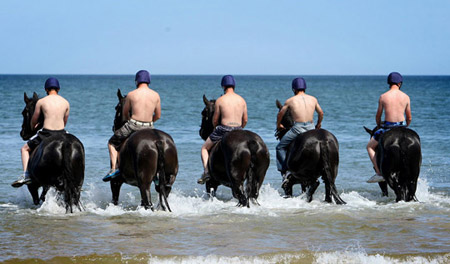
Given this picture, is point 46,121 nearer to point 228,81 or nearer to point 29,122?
point 29,122

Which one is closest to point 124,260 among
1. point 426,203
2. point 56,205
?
point 56,205

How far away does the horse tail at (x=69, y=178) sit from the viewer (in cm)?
1111

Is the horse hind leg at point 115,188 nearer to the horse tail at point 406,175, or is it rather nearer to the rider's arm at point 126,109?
the rider's arm at point 126,109

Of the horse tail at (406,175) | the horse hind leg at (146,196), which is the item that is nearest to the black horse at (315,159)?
the horse tail at (406,175)

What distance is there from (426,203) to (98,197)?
6165mm

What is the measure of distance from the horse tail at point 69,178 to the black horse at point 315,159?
382cm

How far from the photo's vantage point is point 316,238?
9586 mm

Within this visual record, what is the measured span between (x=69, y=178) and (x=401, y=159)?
554 cm

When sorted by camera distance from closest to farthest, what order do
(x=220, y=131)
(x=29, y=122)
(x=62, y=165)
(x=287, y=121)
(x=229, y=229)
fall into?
(x=229, y=229), (x=62, y=165), (x=220, y=131), (x=29, y=122), (x=287, y=121)

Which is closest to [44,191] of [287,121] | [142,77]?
[142,77]

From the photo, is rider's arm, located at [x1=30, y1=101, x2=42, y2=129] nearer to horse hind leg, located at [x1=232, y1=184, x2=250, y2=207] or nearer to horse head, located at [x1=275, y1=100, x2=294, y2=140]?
horse hind leg, located at [x1=232, y1=184, x2=250, y2=207]

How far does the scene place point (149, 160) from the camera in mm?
10961

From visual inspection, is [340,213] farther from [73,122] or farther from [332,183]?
[73,122]

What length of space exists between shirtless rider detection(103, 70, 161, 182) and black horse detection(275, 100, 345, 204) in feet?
8.53
